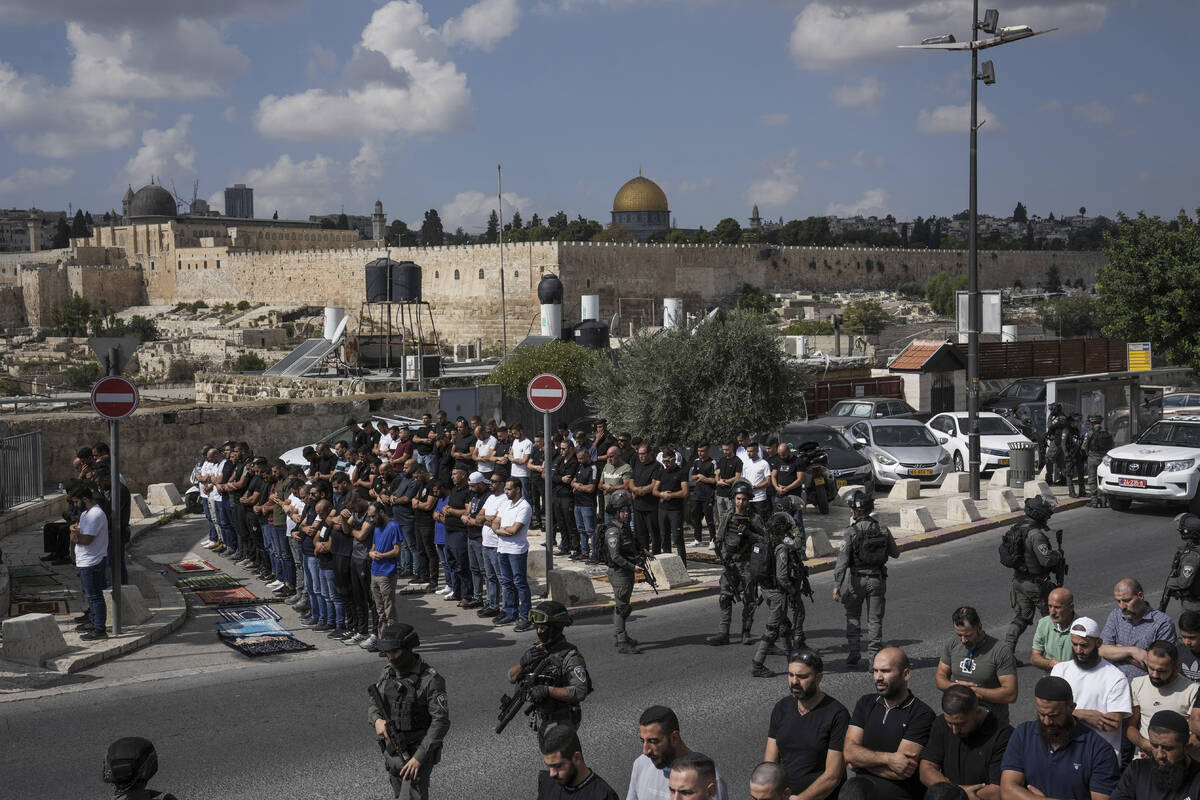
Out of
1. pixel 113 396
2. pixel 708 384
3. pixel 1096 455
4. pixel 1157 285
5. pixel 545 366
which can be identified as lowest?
pixel 1096 455

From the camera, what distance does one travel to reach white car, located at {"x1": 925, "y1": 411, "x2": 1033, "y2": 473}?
18.9 metres

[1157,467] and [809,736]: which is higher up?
[809,736]

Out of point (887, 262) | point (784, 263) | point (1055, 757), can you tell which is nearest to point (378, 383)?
point (1055, 757)

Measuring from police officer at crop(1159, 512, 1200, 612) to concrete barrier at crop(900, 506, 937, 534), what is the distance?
20.6 feet

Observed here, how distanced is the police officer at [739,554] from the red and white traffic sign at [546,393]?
3.14 meters

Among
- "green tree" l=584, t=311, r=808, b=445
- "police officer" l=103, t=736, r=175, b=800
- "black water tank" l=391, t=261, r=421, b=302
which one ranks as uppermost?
"black water tank" l=391, t=261, r=421, b=302

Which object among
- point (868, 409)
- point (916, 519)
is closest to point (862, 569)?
point (916, 519)

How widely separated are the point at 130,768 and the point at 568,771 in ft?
5.07

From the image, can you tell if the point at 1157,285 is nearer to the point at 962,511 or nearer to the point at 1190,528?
the point at 962,511

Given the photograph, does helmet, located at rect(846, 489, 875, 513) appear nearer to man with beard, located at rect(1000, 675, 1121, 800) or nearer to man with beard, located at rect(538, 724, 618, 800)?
man with beard, located at rect(1000, 675, 1121, 800)

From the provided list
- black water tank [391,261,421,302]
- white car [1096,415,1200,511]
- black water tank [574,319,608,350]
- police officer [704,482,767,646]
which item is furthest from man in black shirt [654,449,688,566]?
black water tank [391,261,421,302]

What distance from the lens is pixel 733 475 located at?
41.7ft

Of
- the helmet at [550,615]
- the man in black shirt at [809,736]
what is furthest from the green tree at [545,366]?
the man in black shirt at [809,736]

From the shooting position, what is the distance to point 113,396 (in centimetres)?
952
